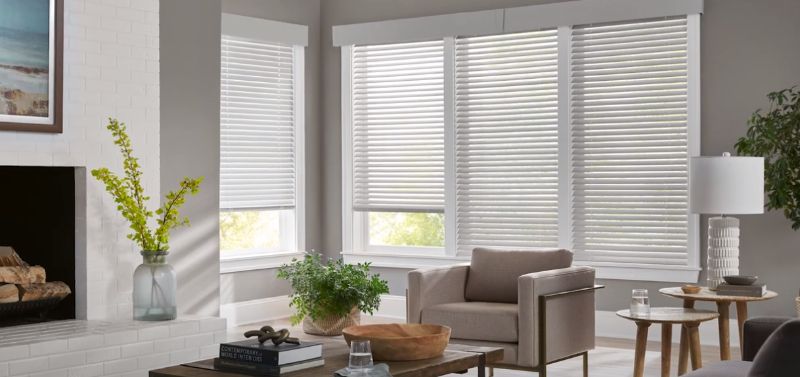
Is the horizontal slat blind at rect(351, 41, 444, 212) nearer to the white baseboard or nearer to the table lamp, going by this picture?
the white baseboard

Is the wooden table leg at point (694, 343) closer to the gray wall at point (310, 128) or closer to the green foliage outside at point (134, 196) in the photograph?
the green foliage outside at point (134, 196)

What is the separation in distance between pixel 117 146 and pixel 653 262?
12.3 ft

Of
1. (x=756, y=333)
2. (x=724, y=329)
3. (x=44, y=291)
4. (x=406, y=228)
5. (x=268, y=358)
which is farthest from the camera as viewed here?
(x=406, y=228)

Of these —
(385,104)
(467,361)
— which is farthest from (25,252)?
(385,104)

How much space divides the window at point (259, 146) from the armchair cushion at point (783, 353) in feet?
18.4

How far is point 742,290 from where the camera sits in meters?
5.30

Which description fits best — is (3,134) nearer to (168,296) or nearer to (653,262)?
(168,296)

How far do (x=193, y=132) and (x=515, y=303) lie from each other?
85.0 inches

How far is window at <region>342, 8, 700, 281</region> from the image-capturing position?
7090 mm

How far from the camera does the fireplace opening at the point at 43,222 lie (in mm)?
5320

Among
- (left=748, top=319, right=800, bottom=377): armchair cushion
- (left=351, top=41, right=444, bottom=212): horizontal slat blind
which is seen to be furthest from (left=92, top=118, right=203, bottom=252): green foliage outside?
(left=748, top=319, right=800, bottom=377): armchair cushion

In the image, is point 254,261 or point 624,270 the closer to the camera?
point 624,270

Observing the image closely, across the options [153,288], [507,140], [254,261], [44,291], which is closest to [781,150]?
[507,140]

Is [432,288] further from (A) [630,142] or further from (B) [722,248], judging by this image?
(A) [630,142]
